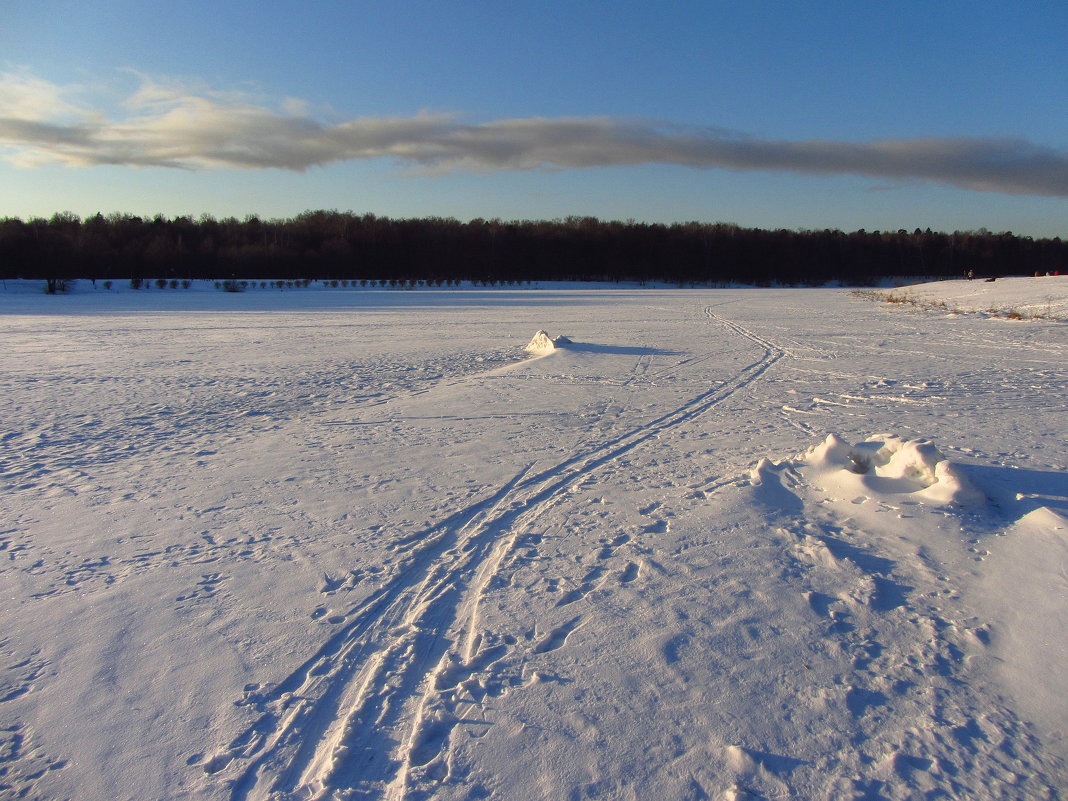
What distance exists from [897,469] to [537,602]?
10.1ft

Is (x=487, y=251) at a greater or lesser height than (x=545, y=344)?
greater

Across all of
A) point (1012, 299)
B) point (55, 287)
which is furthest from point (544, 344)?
point (55, 287)

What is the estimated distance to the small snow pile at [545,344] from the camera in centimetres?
1357

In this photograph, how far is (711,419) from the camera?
7.90 metres

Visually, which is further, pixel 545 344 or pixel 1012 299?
pixel 1012 299

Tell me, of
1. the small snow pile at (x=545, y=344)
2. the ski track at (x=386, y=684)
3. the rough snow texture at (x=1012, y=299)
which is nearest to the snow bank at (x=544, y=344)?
the small snow pile at (x=545, y=344)

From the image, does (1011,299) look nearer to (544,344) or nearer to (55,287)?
(544,344)

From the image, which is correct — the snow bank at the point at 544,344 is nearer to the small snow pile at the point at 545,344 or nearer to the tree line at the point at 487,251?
the small snow pile at the point at 545,344

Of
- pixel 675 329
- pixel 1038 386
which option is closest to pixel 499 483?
pixel 1038 386

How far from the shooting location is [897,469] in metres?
5.05

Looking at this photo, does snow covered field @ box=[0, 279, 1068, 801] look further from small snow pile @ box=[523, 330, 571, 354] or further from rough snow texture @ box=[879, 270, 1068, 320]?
rough snow texture @ box=[879, 270, 1068, 320]

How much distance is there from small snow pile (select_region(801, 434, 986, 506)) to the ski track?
219 centimetres

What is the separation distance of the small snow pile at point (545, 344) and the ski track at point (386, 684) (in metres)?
8.93

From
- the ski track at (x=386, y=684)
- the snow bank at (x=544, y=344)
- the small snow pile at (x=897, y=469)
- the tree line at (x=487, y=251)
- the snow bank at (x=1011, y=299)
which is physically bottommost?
the ski track at (x=386, y=684)
